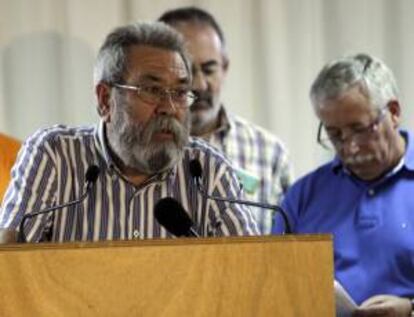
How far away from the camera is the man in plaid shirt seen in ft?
9.31

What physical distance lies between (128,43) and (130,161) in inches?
11.7

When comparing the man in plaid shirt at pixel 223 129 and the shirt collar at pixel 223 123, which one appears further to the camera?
the shirt collar at pixel 223 123

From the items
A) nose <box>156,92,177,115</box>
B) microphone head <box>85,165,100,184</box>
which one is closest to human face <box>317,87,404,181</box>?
nose <box>156,92,177,115</box>

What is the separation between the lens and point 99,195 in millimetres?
2105

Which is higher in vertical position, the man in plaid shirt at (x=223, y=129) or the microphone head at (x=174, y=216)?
the man in plaid shirt at (x=223, y=129)

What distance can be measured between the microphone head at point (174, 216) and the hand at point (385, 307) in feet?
2.12

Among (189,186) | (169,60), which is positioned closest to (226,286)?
(189,186)

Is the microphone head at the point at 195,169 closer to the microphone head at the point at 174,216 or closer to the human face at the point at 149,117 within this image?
the human face at the point at 149,117

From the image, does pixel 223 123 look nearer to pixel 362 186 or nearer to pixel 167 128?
pixel 362 186

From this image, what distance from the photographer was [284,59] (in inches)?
132

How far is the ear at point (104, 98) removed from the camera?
2.27 meters

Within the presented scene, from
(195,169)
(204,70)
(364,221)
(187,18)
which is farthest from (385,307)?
(187,18)

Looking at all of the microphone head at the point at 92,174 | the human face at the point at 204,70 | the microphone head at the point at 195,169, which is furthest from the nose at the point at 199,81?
the microphone head at the point at 92,174

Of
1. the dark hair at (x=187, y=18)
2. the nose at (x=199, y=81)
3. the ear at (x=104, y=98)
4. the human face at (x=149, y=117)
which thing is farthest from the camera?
the dark hair at (x=187, y=18)
